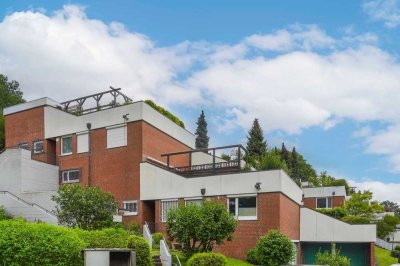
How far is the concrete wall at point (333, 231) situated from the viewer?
33.1 m

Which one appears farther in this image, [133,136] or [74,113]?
[74,113]

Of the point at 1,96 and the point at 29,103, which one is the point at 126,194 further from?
the point at 1,96

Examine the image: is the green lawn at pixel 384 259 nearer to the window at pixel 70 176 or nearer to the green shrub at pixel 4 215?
the window at pixel 70 176

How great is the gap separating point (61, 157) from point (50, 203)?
501 cm

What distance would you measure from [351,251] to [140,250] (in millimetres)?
20222

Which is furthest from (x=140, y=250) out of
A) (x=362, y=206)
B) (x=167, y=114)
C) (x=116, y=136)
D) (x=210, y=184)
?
(x=362, y=206)

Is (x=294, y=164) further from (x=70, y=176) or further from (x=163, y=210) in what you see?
(x=163, y=210)

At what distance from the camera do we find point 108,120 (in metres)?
35.3

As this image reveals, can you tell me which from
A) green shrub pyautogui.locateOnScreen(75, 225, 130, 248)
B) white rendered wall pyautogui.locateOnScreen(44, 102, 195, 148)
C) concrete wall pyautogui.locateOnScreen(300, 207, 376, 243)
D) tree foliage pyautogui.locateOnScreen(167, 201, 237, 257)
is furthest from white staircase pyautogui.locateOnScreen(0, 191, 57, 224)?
concrete wall pyautogui.locateOnScreen(300, 207, 376, 243)

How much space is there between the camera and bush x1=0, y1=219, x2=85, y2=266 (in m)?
15.9

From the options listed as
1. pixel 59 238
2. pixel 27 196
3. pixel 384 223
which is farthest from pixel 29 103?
pixel 384 223

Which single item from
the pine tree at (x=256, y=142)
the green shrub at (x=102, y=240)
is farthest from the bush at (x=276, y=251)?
the pine tree at (x=256, y=142)

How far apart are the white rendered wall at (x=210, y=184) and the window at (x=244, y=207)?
1.65 ft

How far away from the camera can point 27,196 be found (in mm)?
35438
